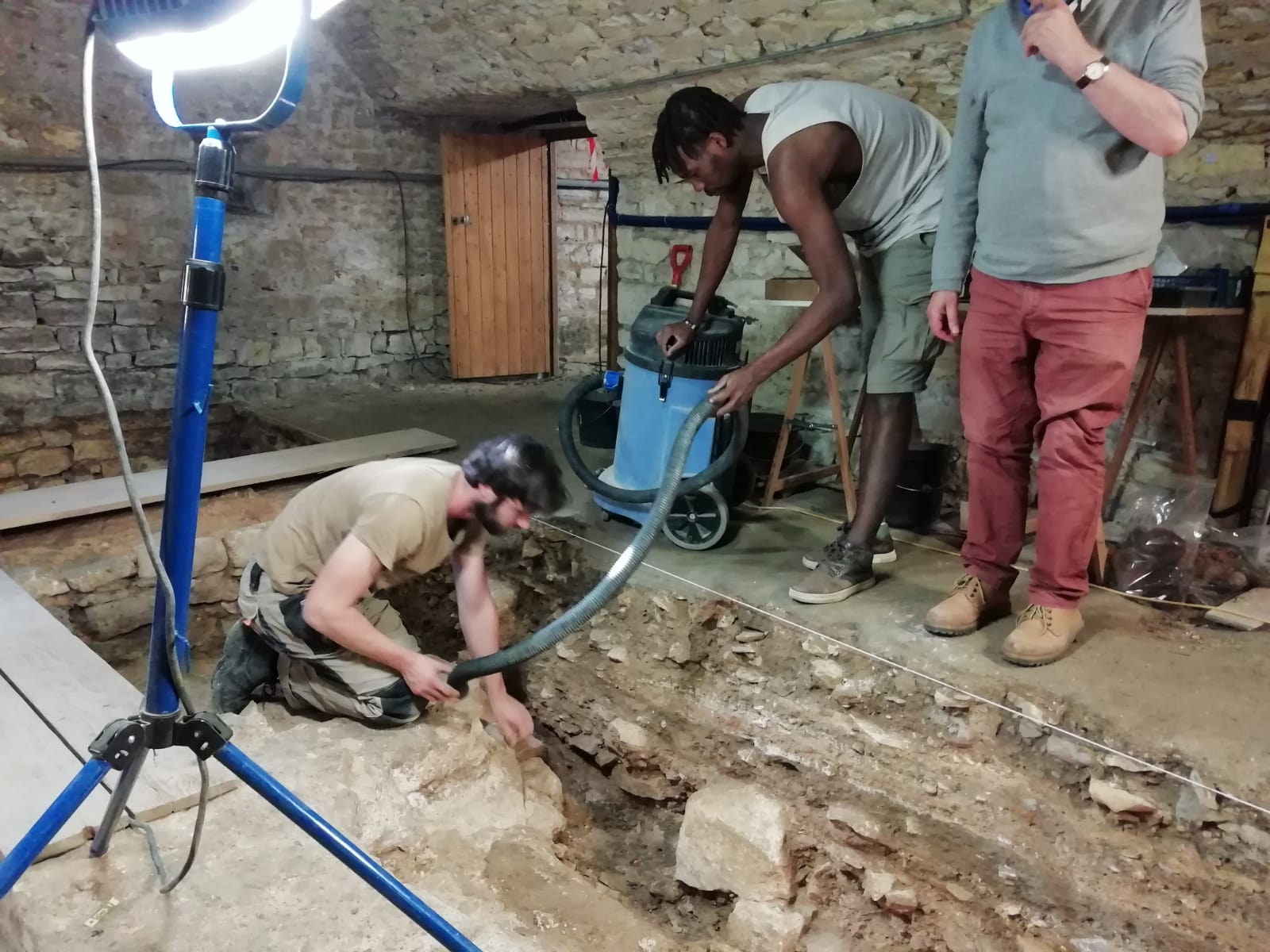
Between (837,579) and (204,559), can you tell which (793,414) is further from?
(204,559)

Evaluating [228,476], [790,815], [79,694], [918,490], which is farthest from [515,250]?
[790,815]

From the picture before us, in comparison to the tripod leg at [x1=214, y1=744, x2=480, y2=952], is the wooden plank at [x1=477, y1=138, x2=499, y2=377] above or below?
above

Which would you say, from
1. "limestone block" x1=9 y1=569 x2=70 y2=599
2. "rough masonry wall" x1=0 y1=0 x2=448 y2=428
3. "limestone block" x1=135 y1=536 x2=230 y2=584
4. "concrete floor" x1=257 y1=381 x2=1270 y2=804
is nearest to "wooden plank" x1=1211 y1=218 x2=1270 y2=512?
"concrete floor" x1=257 y1=381 x2=1270 y2=804

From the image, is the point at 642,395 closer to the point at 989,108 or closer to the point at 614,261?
the point at 989,108

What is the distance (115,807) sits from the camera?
1236mm

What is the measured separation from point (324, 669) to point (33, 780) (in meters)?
0.60

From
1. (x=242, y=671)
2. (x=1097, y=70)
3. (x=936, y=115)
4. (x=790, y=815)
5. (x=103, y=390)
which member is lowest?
(x=790, y=815)

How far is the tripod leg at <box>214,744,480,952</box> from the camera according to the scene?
3.61 ft

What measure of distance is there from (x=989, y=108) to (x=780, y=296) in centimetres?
108

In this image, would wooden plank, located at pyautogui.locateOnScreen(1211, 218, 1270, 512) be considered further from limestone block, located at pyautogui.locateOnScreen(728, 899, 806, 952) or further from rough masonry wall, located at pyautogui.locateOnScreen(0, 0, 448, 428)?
rough masonry wall, located at pyautogui.locateOnScreen(0, 0, 448, 428)

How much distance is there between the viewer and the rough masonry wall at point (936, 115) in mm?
2289

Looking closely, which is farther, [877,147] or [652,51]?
[652,51]

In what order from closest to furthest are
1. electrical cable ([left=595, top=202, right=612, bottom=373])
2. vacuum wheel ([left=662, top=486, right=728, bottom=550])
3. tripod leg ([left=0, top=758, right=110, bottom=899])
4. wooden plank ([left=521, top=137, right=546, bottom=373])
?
tripod leg ([left=0, top=758, right=110, bottom=899]), vacuum wheel ([left=662, top=486, right=728, bottom=550]), wooden plank ([left=521, top=137, right=546, bottom=373]), electrical cable ([left=595, top=202, right=612, bottom=373])

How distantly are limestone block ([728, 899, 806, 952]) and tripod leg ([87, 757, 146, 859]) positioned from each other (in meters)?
1.29
